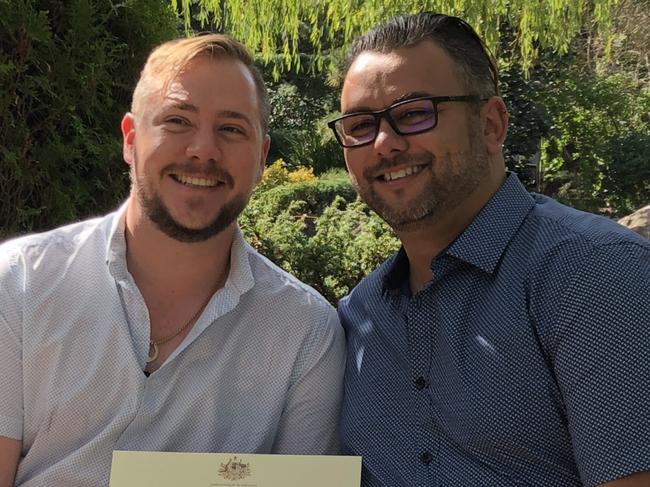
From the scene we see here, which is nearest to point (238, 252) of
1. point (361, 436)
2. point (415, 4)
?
point (361, 436)

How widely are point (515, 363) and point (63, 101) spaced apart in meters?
2.25

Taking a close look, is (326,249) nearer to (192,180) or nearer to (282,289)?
(282,289)

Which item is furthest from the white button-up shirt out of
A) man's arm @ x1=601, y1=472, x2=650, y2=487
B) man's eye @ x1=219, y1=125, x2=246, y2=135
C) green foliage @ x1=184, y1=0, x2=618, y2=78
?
green foliage @ x1=184, y1=0, x2=618, y2=78

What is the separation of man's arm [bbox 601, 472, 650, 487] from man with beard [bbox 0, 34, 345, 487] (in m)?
0.85

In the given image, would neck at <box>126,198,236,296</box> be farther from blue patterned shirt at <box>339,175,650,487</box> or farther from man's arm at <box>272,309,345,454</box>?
blue patterned shirt at <box>339,175,650,487</box>

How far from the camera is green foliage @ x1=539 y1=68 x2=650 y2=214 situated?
44.7 feet

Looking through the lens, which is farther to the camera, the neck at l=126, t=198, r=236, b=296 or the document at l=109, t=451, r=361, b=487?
the neck at l=126, t=198, r=236, b=296

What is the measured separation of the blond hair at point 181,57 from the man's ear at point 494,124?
26.1 inches

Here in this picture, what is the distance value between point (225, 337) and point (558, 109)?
14.0m

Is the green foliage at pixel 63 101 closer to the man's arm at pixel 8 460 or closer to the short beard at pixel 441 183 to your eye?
the man's arm at pixel 8 460

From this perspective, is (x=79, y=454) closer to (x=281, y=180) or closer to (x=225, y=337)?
(x=225, y=337)

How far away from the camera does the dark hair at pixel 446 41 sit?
7.11ft

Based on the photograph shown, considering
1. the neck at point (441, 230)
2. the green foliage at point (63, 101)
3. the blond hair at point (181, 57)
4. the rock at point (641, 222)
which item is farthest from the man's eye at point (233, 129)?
A: the rock at point (641, 222)

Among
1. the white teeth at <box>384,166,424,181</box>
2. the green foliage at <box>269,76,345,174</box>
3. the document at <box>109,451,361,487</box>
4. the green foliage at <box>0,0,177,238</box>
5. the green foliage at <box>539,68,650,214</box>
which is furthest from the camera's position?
the green foliage at <box>269,76,345,174</box>
